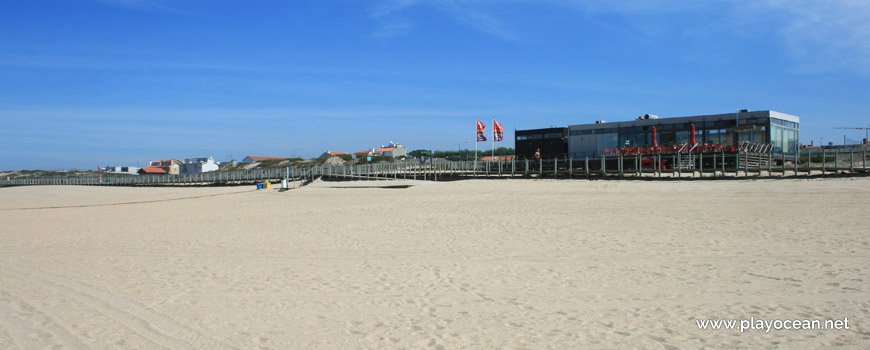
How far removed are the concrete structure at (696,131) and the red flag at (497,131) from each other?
4015 mm

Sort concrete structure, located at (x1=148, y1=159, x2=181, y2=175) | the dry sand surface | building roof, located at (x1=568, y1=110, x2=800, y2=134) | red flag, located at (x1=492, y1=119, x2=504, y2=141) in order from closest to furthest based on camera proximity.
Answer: the dry sand surface, building roof, located at (x1=568, y1=110, x2=800, y2=134), red flag, located at (x1=492, y1=119, x2=504, y2=141), concrete structure, located at (x1=148, y1=159, x2=181, y2=175)

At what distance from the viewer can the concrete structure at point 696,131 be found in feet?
81.1

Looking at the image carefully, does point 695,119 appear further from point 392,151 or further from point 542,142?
point 392,151

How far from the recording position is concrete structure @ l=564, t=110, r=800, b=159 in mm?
24719

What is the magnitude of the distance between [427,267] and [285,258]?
212 centimetres

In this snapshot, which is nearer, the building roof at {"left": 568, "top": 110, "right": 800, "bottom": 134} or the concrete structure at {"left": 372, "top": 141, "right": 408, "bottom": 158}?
the building roof at {"left": 568, "top": 110, "right": 800, "bottom": 134}

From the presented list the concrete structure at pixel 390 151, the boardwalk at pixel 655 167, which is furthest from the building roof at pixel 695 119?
the concrete structure at pixel 390 151

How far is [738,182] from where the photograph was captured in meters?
18.1

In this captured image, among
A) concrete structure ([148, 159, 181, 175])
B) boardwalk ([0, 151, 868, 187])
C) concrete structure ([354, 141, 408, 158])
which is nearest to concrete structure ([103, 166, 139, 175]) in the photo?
concrete structure ([148, 159, 181, 175])

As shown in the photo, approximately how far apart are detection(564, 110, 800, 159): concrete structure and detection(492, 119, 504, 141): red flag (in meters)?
4.02

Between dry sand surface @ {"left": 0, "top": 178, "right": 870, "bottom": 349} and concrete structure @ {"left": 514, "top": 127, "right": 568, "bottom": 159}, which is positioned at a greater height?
concrete structure @ {"left": 514, "top": 127, "right": 568, "bottom": 159}

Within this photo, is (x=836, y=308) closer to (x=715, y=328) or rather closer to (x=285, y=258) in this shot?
(x=715, y=328)

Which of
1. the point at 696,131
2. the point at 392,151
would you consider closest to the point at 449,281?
the point at 696,131

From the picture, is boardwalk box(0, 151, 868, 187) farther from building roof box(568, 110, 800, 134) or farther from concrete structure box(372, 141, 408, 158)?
concrete structure box(372, 141, 408, 158)
